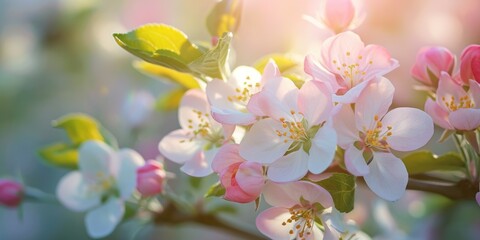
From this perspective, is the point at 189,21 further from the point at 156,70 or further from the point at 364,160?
the point at 364,160

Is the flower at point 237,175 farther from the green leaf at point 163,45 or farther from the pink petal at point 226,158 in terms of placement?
the green leaf at point 163,45

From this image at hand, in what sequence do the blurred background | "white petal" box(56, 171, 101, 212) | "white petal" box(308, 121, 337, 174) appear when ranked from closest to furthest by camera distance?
"white petal" box(308, 121, 337, 174), "white petal" box(56, 171, 101, 212), the blurred background

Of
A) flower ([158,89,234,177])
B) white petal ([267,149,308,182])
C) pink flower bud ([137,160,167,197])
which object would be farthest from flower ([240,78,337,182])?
pink flower bud ([137,160,167,197])

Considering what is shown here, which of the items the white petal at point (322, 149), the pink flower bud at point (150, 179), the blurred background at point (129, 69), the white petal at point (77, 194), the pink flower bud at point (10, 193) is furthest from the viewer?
the blurred background at point (129, 69)

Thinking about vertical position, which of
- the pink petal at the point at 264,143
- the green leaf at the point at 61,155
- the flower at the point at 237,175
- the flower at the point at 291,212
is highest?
the pink petal at the point at 264,143

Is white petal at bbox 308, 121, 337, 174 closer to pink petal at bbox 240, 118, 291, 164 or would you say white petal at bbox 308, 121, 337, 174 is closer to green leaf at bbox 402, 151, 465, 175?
pink petal at bbox 240, 118, 291, 164

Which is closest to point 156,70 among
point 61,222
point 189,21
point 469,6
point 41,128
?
point 469,6

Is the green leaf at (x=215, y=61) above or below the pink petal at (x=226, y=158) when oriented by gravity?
above

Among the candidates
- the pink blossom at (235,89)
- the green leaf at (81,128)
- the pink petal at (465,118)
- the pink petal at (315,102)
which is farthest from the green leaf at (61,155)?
the pink petal at (465,118)
